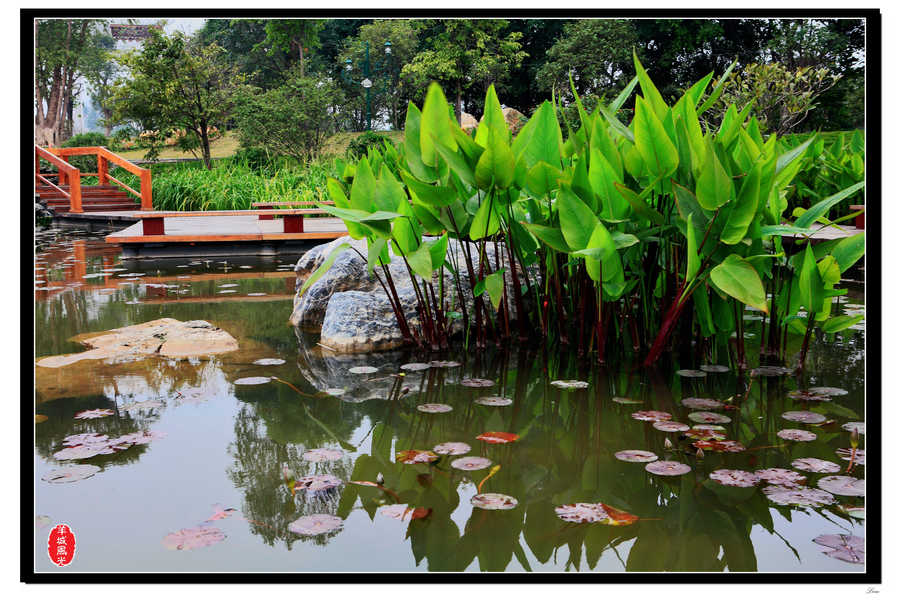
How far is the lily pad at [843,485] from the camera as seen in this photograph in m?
1.80

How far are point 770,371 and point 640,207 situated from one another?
90 centimetres

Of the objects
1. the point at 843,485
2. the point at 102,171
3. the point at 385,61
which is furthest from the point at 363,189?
the point at 385,61

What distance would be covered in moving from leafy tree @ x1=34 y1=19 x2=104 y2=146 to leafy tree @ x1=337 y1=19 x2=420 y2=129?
7643mm

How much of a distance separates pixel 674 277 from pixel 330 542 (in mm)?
1834

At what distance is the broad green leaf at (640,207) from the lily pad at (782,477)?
0.96 m

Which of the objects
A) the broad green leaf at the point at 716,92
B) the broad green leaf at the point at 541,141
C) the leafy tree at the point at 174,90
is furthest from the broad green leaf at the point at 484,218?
the leafy tree at the point at 174,90

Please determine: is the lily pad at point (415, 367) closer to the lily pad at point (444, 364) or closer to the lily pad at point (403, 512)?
the lily pad at point (444, 364)

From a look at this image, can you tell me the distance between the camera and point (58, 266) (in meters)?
6.43

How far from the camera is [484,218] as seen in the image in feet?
9.30

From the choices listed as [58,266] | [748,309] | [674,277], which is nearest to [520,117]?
[58,266]

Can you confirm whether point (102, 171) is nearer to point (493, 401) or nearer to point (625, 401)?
point (493, 401)

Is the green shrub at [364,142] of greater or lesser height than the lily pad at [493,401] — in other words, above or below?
above

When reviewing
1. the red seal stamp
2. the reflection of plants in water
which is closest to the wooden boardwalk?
the reflection of plants in water

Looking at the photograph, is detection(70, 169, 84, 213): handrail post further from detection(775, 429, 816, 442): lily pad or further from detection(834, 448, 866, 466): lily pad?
detection(834, 448, 866, 466): lily pad
